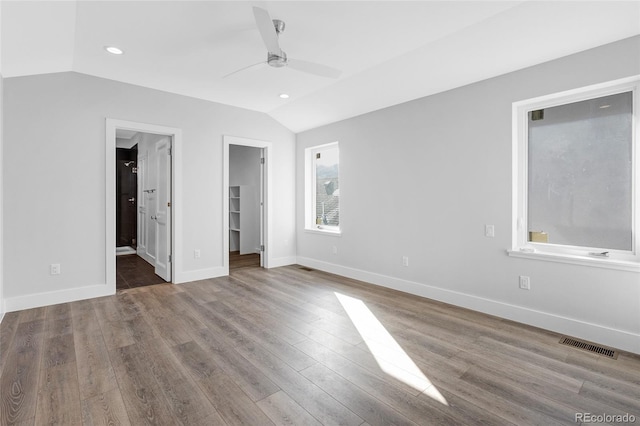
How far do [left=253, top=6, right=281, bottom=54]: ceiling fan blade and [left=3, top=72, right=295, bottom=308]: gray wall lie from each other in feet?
8.42

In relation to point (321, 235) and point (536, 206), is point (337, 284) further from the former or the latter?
point (536, 206)

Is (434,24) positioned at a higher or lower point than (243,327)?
higher

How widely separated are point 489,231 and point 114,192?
4.43 m

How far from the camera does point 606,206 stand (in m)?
2.65

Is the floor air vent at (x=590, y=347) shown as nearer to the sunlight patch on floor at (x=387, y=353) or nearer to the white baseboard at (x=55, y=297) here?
the sunlight patch on floor at (x=387, y=353)

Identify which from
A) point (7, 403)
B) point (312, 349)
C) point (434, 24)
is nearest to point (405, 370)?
point (312, 349)

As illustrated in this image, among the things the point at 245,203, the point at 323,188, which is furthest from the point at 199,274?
the point at 245,203

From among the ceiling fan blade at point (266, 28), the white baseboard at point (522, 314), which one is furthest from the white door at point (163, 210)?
the white baseboard at point (522, 314)

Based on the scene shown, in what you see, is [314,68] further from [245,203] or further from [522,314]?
[245,203]

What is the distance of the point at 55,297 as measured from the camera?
3494 mm

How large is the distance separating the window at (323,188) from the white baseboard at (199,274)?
1697 millimetres

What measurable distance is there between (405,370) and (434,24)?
2.74 m

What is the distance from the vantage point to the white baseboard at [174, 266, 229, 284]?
4.40m

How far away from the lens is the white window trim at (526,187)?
8.12 ft
